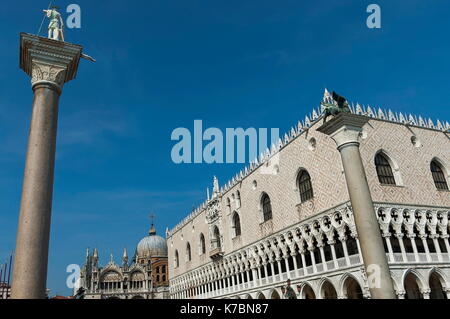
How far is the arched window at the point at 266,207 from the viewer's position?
29330 mm

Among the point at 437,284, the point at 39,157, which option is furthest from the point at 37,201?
the point at 437,284

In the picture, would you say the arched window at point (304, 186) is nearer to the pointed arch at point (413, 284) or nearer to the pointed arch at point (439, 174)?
the pointed arch at point (413, 284)

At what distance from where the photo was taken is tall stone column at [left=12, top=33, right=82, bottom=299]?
6422mm

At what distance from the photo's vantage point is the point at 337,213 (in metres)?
22.0

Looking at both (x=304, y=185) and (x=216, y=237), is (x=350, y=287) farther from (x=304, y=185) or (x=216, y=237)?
(x=216, y=237)

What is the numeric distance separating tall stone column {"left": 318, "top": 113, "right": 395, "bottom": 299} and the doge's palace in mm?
9356

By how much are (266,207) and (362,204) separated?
21.6m

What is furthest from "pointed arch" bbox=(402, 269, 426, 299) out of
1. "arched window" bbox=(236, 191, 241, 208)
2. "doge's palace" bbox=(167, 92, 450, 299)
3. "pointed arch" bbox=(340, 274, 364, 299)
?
"arched window" bbox=(236, 191, 241, 208)

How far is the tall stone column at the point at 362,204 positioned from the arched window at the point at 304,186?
1576cm

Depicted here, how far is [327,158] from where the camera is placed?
76.6ft

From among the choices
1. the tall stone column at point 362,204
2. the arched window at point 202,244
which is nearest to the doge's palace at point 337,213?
the arched window at point 202,244
